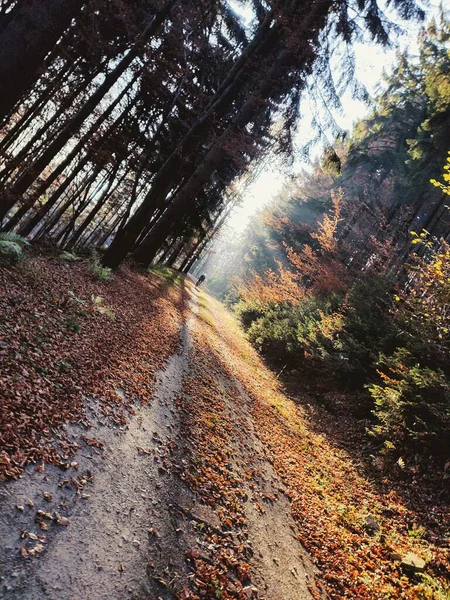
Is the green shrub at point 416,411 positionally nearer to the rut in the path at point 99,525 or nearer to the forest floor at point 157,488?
the forest floor at point 157,488

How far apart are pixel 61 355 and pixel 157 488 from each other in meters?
2.63

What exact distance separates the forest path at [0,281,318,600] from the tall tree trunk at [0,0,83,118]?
16.3ft

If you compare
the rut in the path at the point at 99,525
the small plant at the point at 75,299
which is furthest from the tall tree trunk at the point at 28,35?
the rut in the path at the point at 99,525

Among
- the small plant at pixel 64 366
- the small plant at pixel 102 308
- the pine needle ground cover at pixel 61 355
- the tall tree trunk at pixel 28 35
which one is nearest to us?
the pine needle ground cover at pixel 61 355

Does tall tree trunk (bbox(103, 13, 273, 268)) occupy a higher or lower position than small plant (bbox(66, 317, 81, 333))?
higher

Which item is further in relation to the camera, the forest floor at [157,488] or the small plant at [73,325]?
the small plant at [73,325]

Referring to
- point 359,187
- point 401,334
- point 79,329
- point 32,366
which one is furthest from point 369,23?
point 359,187

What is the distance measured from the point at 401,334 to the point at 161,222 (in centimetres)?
1068

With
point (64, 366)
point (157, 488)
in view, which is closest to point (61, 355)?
point (64, 366)

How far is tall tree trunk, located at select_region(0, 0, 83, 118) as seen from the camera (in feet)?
15.8

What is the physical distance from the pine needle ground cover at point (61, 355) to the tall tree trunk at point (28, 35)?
3561mm

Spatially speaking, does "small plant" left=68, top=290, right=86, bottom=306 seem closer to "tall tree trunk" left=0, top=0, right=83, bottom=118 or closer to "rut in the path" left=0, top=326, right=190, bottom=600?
"rut in the path" left=0, top=326, right=190, bottom=600

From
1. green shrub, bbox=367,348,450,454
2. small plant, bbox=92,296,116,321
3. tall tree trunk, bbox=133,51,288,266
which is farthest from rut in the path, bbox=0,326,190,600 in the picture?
tall tree trunk, bbox=133,51,288,266

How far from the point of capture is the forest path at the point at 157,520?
299 cm
